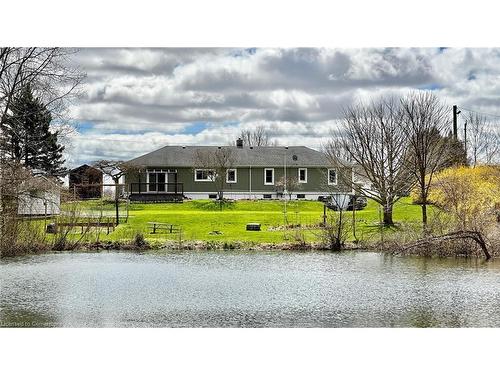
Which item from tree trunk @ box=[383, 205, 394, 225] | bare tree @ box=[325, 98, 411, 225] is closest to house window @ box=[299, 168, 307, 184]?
bare tree @ box=[325, 98, 411, 225]

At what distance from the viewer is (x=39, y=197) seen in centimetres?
1368

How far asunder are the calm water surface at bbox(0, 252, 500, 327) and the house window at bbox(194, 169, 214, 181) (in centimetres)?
673

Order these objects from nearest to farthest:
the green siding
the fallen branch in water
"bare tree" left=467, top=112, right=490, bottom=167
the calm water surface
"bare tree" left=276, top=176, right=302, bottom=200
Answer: the calm water surface, the fallen branch in water, "bare tree" left=467, top=112, right=490, bottom=167, the green siding, "bare tree" left=276, top=176, right=302, bottom=200

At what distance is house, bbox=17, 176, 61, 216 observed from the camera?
512 inches

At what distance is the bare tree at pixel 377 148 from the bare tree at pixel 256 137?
1.75 meters

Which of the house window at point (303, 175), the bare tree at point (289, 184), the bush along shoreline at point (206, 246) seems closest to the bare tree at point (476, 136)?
the bush along shoreline at point (206, 246)

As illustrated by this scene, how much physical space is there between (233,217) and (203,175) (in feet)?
13.0

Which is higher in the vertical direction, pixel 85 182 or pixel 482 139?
pixel 482 139

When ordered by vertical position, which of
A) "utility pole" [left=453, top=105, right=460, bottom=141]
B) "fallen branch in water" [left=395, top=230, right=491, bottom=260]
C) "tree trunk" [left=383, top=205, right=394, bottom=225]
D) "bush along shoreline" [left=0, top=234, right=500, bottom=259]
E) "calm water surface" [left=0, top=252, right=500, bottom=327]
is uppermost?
"utility pole" [left=453, top=105, right=460, bottom=141]

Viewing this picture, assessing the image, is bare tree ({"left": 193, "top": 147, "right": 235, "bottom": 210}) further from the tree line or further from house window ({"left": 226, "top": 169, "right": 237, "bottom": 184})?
the tree line

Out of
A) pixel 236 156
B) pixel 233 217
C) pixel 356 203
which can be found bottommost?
pixel 233 217

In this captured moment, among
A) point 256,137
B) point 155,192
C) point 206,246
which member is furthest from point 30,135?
point 256,137

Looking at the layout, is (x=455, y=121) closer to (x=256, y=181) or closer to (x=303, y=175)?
(x=303, y=175)
